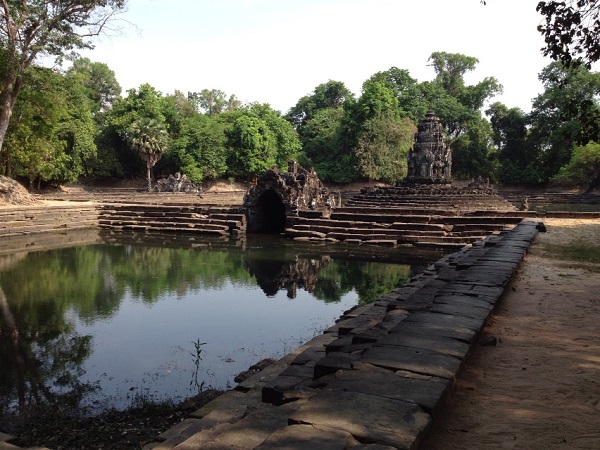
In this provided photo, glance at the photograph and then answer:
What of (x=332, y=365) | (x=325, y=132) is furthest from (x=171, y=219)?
(x=325, y=132)

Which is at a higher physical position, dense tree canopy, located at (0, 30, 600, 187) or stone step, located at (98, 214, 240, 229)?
dense tree canopy, located at (0, 30, 600, 187)

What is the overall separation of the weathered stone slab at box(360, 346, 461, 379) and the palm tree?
122 feet

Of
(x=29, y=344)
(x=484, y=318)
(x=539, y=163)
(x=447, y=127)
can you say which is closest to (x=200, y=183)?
(x=447, y=127)

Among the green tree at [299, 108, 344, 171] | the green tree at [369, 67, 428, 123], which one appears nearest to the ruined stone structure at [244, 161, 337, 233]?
the green tree at [299, 108, 344, 171]

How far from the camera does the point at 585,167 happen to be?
3822 cm

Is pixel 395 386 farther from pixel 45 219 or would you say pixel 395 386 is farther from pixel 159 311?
pixel 45 219

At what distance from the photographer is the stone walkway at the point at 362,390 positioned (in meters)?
2.25

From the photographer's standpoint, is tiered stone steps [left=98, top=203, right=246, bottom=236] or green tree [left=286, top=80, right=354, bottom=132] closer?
tiered stone steps [left=98, top=203, right=246, bottom=236]

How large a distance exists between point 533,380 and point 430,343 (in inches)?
28.6

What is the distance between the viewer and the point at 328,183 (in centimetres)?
4609

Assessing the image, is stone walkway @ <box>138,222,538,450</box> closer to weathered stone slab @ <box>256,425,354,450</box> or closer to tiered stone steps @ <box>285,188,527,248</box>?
weathered stone slab @ <box>256,425,354,450</box>

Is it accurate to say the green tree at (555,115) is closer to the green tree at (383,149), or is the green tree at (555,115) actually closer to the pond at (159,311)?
the green tree at (383,149)

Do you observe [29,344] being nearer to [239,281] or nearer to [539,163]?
[239,281]

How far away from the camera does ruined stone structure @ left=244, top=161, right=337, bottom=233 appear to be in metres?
20.8
